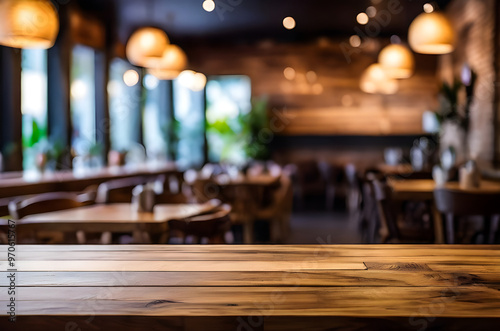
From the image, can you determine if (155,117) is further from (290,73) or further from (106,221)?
(106,221)

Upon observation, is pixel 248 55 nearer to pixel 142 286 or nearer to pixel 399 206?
pixel 399 206

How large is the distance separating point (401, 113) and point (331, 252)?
987 centimetres

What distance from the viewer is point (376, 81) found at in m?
9.70

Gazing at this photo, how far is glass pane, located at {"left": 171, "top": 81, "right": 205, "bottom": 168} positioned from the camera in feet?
37.6

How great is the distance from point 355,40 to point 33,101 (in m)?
6.40

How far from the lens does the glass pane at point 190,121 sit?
11453 mm

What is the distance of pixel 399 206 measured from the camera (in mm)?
6137

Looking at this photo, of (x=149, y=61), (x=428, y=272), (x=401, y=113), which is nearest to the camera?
(x=428, y=272)

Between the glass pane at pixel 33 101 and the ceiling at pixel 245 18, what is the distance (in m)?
1.27

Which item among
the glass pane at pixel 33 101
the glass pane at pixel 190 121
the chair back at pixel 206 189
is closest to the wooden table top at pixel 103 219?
the chair back at pixel 206 189

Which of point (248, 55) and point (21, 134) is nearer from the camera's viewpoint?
point (21, 134)

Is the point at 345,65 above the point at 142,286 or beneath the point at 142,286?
above

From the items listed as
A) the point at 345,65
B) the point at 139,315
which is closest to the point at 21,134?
the point at 139,315

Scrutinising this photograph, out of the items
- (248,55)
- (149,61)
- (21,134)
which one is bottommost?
(21,134)
